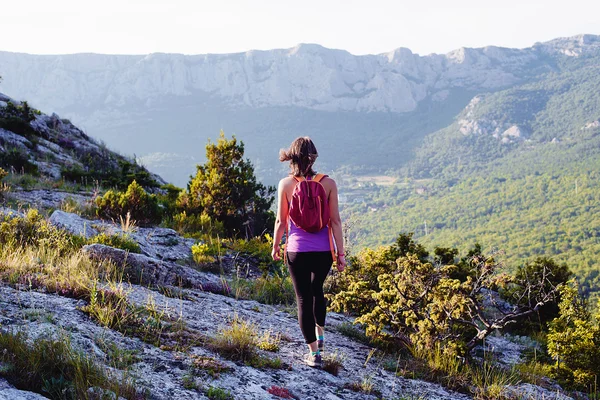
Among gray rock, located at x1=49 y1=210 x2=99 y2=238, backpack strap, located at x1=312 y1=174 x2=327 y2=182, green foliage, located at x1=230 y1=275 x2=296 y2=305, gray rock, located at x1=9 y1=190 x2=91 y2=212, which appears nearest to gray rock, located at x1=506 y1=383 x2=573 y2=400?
backpack strap, located at x1=312 y1=174 x2=327 y2=182

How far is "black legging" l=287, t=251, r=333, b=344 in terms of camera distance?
4.16 metres

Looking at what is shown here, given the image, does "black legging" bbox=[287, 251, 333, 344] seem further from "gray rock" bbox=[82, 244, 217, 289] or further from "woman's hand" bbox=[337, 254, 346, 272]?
"gray rock" bbox=[82, 244, 217, 289]

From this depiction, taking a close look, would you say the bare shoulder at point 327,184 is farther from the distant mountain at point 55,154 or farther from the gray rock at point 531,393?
the distant mountain at point 55,154

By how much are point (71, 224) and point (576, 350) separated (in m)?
7.90

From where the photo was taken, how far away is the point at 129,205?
382 inches

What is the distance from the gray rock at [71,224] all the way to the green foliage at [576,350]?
7.11 meters

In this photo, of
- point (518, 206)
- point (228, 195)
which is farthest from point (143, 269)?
point (518, 206)

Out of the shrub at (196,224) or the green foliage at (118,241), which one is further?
the shrub at (196,224)

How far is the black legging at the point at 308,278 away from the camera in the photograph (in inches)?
164

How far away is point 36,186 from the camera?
11.0m

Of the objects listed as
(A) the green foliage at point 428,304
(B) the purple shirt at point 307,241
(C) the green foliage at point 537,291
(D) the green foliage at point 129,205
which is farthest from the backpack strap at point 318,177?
(D) the green foliage at point 129,205

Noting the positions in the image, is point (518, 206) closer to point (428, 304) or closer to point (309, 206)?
point (428, 304)

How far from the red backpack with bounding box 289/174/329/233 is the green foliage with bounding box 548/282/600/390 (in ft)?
11.9

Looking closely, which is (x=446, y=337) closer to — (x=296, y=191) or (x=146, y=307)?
(x=296, y=191)
